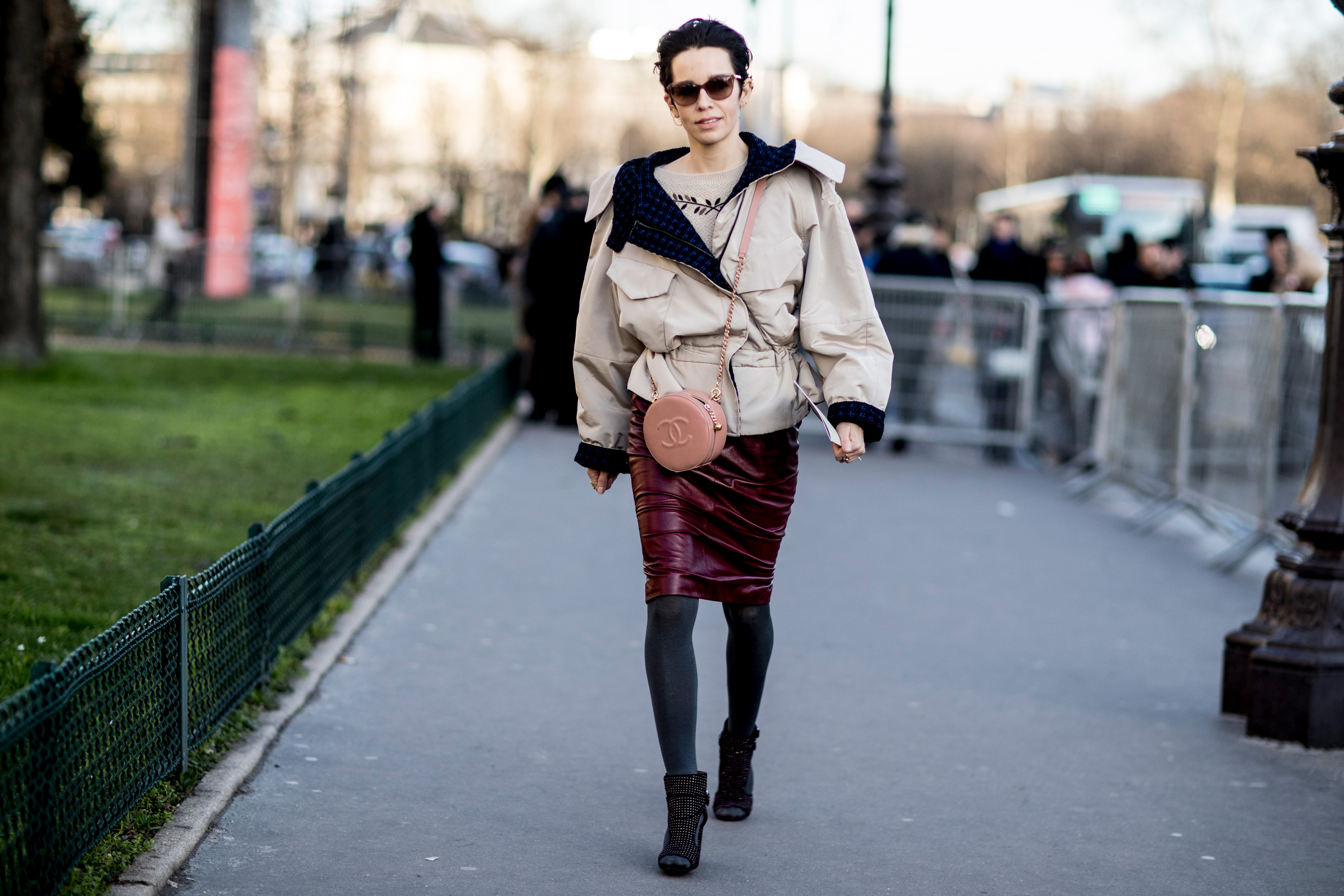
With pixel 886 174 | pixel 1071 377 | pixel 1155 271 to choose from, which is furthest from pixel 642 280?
pixel 886 174

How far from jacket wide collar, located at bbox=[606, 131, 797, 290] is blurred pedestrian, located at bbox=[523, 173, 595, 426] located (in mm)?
8641

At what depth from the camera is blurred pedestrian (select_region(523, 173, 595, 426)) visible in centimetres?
1322

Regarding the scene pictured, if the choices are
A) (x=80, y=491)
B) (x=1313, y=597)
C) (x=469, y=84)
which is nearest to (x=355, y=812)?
(x=1313, y=597)

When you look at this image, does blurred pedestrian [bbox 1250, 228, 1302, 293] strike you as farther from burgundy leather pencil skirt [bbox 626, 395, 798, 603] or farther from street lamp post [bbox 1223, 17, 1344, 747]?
burgundy leather pencil skirt [bbox 626, 395, 798, 603]

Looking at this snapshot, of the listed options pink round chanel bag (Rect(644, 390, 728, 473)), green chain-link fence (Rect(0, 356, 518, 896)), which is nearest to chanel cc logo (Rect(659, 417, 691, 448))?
pink round chanel bag (Rect(644, 390, 728, 473))

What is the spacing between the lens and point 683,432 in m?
3.95

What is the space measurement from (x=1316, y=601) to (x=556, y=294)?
8.56 m

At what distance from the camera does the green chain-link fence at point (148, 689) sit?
3342mm

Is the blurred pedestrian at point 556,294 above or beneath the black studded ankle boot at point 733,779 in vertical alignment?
above

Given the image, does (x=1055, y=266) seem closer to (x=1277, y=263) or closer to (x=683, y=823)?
(x=1277, y=263)

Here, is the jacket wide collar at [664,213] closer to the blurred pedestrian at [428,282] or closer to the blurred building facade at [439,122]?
the blurred pedestrian at [428,282]

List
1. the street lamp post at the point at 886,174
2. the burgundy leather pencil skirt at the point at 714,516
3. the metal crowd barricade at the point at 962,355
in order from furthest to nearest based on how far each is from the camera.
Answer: the street lamp post at the point at 886,174, the metal crowd barricade at the point at 962,355, the burgundy leather pencil skirt at the point at 714,516

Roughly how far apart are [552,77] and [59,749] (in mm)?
51886

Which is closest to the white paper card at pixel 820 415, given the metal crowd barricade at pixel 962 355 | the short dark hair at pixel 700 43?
the short dark hair at pixel 700 43
